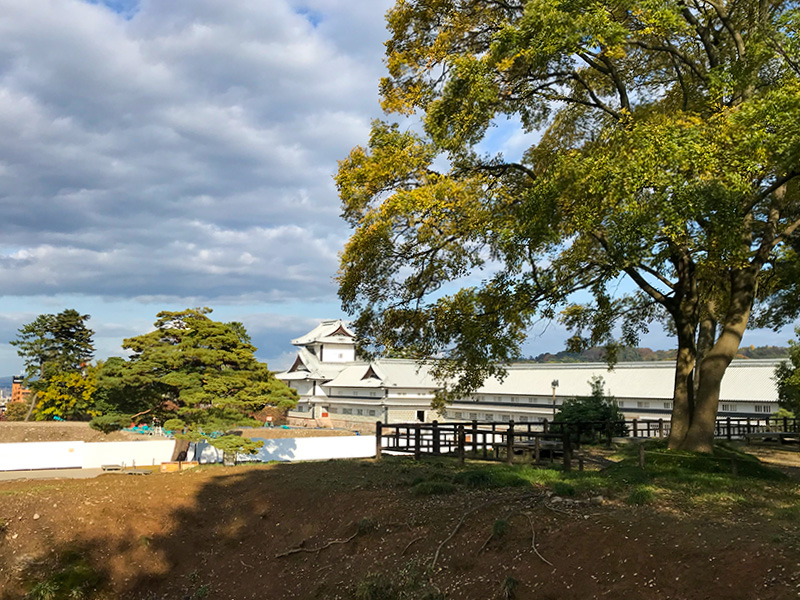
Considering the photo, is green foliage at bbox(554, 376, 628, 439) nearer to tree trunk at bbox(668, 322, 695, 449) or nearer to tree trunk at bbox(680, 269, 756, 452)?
tree trunk at bbox(668, 322, 695, 449)

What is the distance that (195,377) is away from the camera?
24.9m

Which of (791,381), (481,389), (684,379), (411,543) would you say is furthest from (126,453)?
(791,381)

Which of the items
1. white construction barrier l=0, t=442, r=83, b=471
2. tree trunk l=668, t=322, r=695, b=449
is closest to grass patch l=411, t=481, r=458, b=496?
tree trunk l=668, t=322, r=695, b=449

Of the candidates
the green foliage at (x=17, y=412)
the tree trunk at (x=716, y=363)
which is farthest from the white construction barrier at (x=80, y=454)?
the tree trunk at (x=716, y=363)

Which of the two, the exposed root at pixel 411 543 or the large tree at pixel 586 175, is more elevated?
the large tree at pixel 586 175

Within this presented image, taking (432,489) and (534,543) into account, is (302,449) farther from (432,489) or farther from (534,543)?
(534,543)

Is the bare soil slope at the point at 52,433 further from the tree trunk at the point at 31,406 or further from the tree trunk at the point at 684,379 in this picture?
the tree trunk at the point at 684,379

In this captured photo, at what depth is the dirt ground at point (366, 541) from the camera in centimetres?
772

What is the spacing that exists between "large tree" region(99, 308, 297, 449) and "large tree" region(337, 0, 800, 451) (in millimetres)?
10958

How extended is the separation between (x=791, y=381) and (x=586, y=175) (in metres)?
16.9

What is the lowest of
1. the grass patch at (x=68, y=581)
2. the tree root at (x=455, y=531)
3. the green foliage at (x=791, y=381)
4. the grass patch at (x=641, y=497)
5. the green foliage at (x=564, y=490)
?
the grass patch at (x=68, y=581)

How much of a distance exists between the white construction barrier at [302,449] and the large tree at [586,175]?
18.0 metres

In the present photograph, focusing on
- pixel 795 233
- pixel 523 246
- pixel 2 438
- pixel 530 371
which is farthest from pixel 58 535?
pixel 530 371

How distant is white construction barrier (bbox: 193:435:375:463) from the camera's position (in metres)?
32.2
